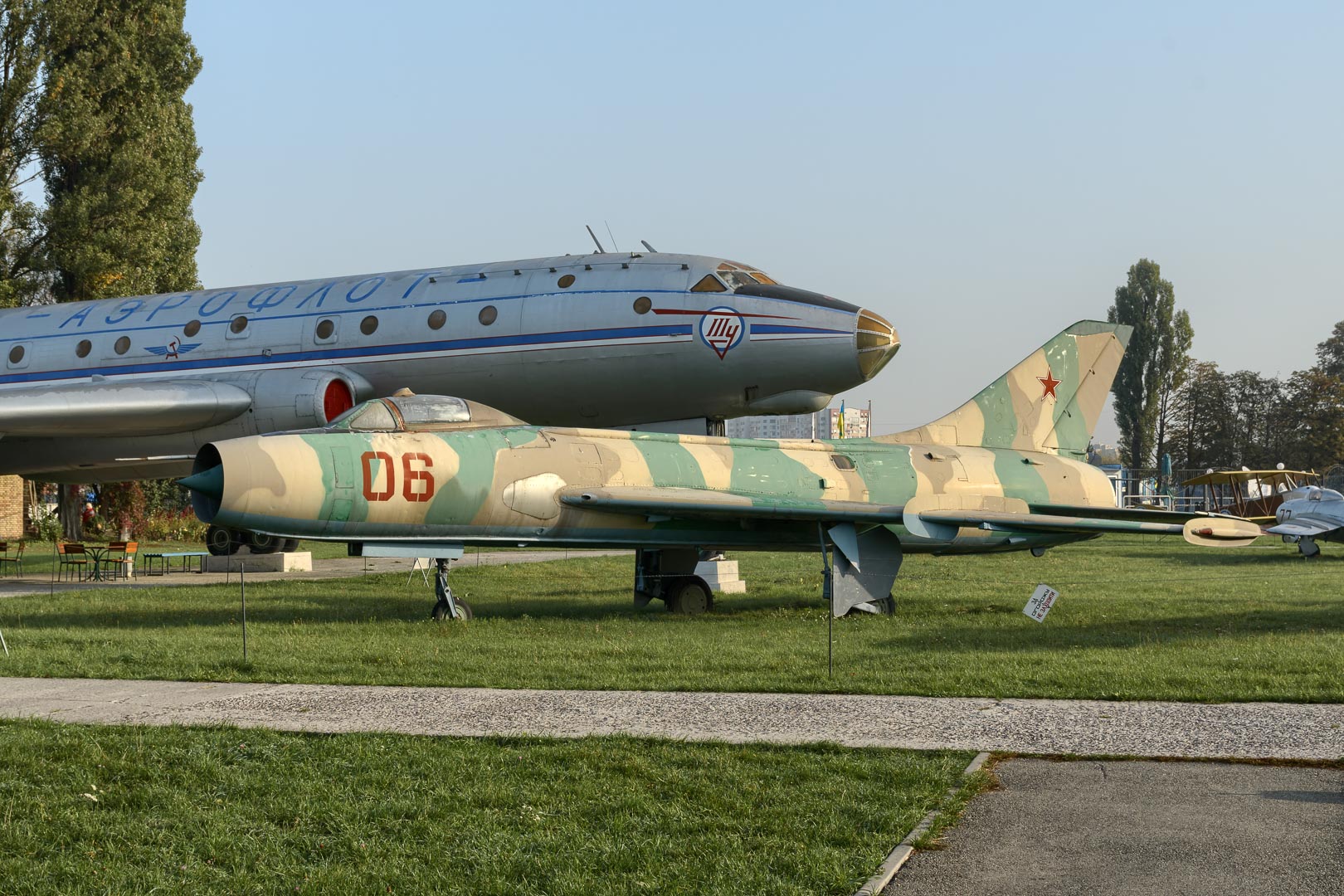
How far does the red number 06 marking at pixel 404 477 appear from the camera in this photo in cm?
1322

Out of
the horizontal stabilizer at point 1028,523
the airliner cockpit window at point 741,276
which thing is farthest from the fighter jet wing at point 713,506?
the airliner cockpit window at point 741,276

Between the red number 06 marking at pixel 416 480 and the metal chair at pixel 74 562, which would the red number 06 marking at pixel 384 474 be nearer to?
the red number 06 marking at pixel 416 480

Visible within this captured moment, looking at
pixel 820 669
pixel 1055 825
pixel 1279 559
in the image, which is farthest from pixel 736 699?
pixel 1279 559

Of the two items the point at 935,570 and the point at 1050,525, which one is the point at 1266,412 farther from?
the point at 1050,525

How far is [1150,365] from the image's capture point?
81.2 meters

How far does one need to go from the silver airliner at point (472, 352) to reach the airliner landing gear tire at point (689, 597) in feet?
11.6

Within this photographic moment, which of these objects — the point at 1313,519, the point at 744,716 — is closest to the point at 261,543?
the point at 744,716

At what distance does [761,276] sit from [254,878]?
14.8 m

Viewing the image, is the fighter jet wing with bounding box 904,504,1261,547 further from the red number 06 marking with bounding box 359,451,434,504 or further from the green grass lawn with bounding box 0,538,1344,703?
the red number 06 marking with bounding box 359,451,434,504

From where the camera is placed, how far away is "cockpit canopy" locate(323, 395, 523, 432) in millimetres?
13859

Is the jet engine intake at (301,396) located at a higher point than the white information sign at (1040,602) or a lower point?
higher

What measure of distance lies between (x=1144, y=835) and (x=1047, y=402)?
13638 millimetres

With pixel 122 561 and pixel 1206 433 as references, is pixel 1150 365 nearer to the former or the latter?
pixel 1206 433

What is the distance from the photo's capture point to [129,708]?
8578 mm
